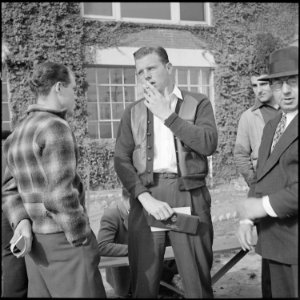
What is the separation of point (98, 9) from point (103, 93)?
1.94m

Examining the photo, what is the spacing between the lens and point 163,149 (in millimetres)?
2137

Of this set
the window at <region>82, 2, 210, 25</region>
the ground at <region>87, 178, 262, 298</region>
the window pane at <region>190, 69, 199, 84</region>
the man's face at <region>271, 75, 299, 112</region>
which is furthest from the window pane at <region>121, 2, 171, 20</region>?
the man's face at <region>271, 75, 299, 112</region>

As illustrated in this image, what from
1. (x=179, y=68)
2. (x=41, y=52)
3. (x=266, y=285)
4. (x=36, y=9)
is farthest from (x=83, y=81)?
(x=266, y=285)

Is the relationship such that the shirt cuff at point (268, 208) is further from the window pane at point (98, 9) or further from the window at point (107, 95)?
the window pane at point (98, 9)

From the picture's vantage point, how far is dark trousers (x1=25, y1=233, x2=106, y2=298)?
1780 mm

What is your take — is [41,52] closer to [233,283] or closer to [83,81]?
[83,81]

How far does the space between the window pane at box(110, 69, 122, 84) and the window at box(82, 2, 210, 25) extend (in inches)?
47.0

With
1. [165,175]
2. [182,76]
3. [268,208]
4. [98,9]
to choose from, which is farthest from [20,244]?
[182,76]

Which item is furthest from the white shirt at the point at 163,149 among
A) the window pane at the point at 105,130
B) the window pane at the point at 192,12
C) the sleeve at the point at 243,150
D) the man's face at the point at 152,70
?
the window pane at the point at 192,12

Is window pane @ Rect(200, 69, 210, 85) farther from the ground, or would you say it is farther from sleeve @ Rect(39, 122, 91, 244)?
sleeve @ Rect(39, 122, 91, 244)

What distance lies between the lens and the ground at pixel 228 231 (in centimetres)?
341

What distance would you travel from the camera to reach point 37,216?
1.82m

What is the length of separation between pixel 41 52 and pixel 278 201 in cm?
755

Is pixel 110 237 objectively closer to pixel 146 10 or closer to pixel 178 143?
pixel 178 143
